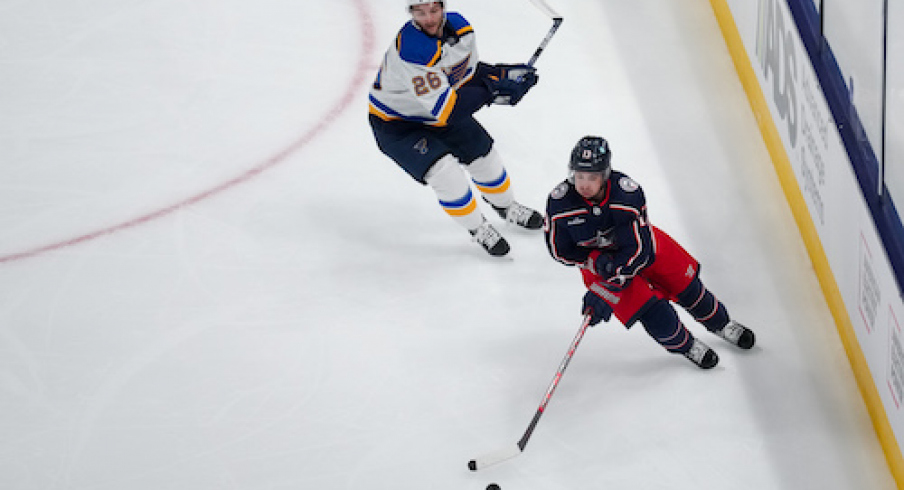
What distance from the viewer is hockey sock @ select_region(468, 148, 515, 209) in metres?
4.23

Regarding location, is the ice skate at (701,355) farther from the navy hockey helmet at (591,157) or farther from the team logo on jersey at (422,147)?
the team logo on jersey at (422,147)

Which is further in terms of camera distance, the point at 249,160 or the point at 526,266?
the point at 249,160

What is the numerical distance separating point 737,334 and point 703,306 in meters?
0.17

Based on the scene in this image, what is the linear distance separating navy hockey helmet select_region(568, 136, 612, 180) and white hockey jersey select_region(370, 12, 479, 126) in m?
0.71

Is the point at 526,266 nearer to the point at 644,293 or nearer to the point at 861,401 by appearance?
the point at 644,293

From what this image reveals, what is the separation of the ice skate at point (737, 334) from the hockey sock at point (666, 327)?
0.15m

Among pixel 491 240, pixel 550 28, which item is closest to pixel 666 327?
pixel 491 240

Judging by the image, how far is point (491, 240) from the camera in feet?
14.0

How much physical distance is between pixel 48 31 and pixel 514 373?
9.54ft

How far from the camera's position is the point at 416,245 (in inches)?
173

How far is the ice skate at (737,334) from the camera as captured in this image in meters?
3.77

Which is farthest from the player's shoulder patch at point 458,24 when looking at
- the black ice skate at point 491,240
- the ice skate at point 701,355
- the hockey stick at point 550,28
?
the ice skate at point 701,355

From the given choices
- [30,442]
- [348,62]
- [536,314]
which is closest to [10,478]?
[30,442]

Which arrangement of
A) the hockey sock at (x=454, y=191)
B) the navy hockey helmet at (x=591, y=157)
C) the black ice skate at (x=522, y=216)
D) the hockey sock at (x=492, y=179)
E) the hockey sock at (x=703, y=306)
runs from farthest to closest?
the black ice skate at (x=522, y=216), the hockey sock at (x=492, y=179), the hockey sock at (x=454, y=191), the hockey sock at (x=703, y=306), the navy hockey helmet at (x=591, y=157)
